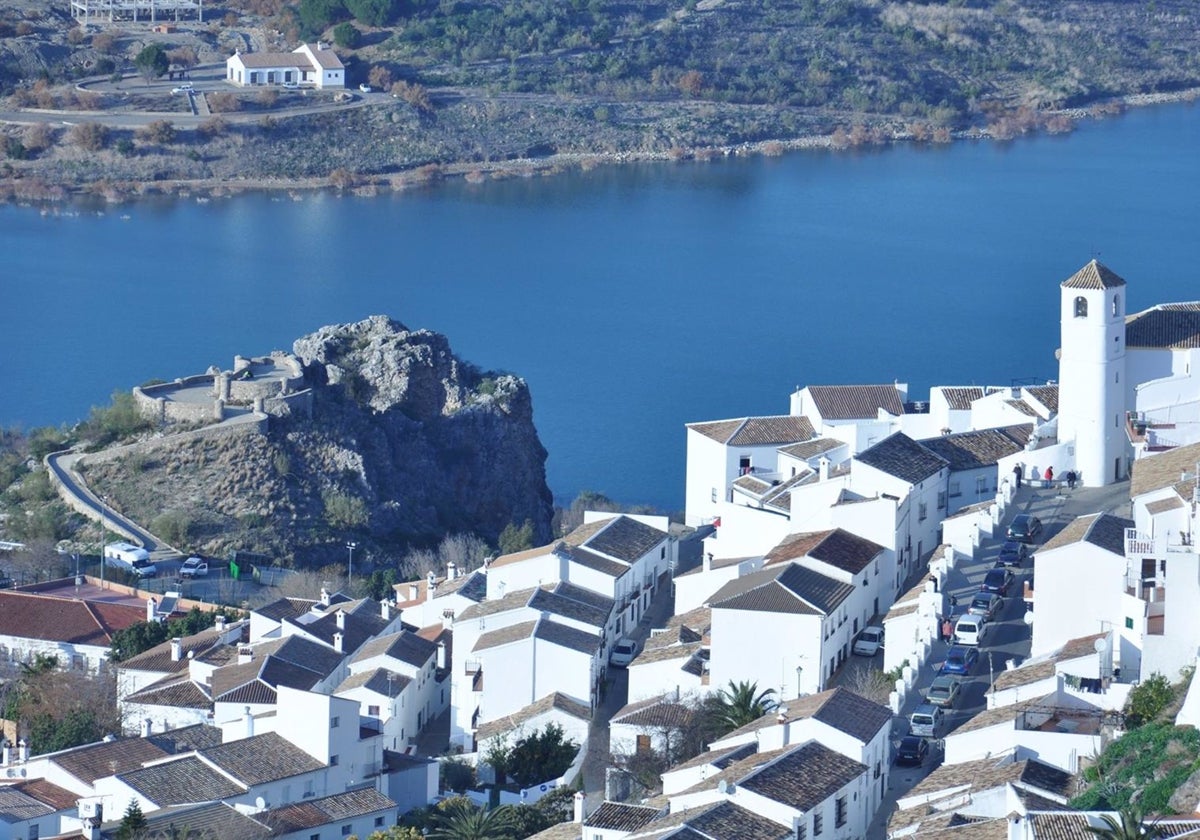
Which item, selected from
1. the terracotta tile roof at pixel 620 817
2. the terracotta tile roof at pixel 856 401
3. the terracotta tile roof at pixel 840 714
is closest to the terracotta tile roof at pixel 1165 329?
the terracotta tile roof at pixel 856 401

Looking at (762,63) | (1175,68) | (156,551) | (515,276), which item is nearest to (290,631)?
(156,551)

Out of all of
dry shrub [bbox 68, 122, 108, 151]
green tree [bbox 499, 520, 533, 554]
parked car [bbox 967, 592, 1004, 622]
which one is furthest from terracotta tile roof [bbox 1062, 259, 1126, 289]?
dry shrub [bbox 68, 122, 108, 151]

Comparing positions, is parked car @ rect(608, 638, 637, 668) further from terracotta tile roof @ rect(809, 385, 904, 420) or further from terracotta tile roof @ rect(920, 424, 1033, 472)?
terracotta tile roof @ rect(809, 385, 904, 420)

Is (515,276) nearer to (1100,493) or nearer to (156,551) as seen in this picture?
(156,551)

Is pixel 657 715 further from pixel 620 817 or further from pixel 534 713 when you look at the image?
pixel 620 817

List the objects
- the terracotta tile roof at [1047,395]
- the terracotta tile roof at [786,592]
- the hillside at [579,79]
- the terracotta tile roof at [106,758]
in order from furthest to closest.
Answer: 1. the hillside at [579,79]
2. the terracotta tile roof at [1047,395]
3. the terracotta tile roof at [786,592]
4. the terracotta tile roof at [106,758]

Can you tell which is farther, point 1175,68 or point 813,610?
point 1175,68

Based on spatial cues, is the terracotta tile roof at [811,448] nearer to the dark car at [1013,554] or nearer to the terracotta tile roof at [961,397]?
the terracotta tile roof at [961,397]
